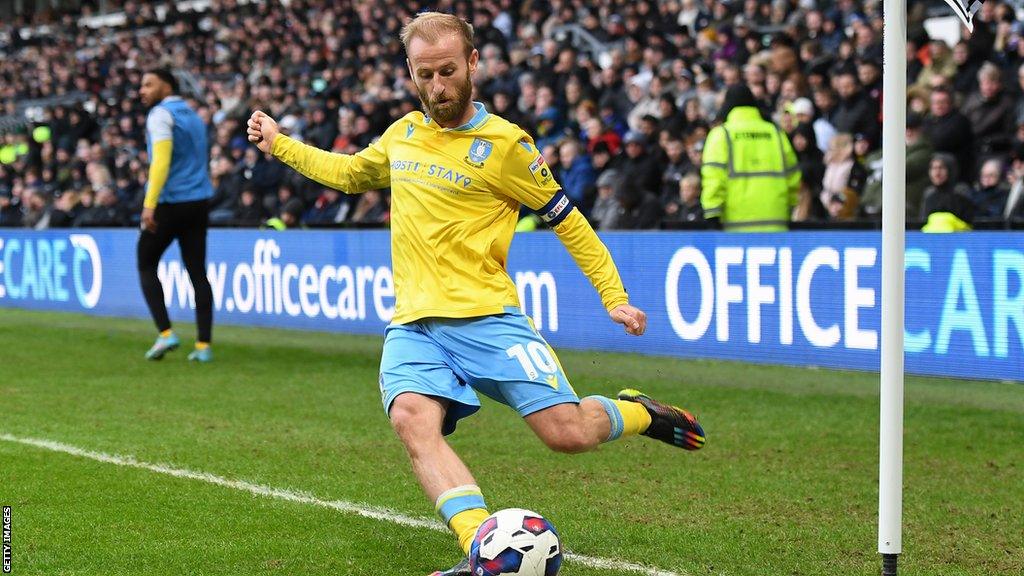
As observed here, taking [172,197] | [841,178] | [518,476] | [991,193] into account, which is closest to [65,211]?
[172,197]

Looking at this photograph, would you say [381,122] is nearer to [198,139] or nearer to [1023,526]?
[198,139]

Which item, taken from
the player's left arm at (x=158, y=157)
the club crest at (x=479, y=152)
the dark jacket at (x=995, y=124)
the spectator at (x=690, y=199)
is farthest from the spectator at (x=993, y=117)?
the club crest at (x=479, y=152)

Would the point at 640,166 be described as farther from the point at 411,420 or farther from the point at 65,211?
the point at 65,211

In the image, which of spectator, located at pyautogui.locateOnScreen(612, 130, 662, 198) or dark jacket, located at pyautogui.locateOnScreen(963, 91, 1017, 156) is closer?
dark jacket, located at pyautogui.locateOnScreen(963, 91, 1017, 156)

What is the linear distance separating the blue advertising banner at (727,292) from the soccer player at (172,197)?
2.47m

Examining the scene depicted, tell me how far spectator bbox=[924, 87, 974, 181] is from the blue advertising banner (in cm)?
223

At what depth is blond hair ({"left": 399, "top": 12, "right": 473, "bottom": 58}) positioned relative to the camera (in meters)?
4.93

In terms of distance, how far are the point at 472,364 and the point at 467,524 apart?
2.09ft

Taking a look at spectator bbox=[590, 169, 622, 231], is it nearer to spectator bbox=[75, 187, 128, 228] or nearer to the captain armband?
spectator bbox=[75, 187, 128, 228]

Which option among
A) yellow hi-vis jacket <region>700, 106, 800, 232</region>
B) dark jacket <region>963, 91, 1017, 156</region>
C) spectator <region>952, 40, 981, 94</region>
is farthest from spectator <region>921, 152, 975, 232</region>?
spectator <region>952, 40, 981, 94</region>

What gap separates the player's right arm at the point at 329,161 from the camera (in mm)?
5395

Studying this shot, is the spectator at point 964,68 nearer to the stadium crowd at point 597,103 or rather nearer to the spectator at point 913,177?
the stadium crowd at point 597,103

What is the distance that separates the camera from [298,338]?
47.9ft

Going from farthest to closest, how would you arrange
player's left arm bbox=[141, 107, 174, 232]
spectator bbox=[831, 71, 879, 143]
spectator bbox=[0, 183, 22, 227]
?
spectator bbox=[0, 183, 22, 227]
spectator bbox=[831, 71, 879, 143]
player's left arm bbox=[141, 107, 174, 232]
